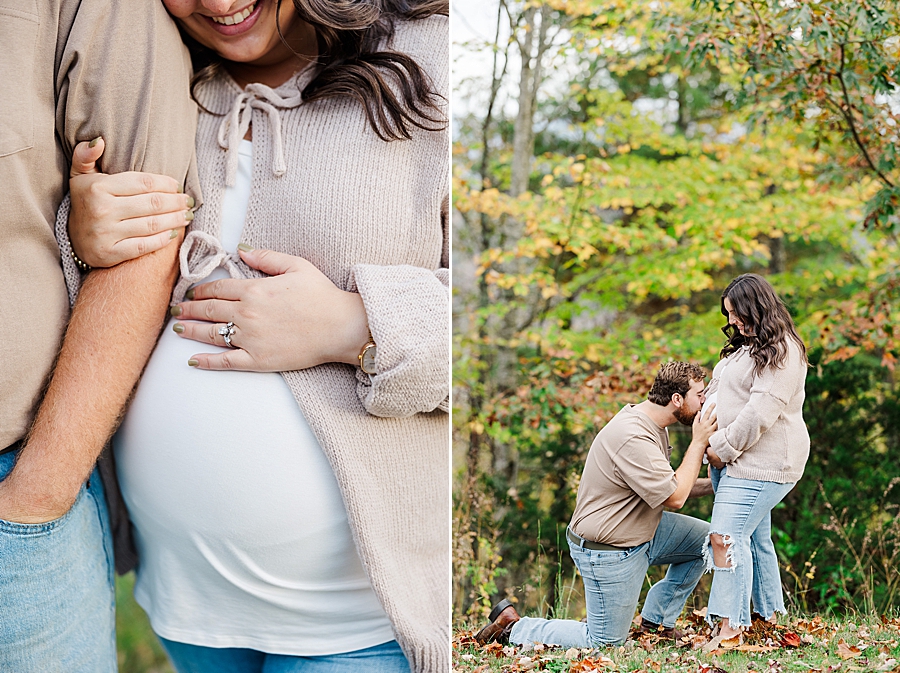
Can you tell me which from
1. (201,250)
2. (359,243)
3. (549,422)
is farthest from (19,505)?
(549,422)

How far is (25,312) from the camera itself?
3.70ft

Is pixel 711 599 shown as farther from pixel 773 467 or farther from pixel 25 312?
pixel 25 312

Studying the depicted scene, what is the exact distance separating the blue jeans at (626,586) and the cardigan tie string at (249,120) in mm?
916

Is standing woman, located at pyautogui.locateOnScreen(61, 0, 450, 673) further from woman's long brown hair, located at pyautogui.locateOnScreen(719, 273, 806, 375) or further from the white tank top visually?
woman's long brown hair, located at pyautogui.locateOnScreen(719, 273, 806, 375)

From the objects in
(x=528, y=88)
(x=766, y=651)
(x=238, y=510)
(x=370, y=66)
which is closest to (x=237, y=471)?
(x=238, y=510)

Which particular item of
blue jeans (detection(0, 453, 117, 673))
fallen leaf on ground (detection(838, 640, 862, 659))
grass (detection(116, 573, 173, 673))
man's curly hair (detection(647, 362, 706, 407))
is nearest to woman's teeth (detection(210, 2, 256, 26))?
blue jeans (detection(0, 453, 117, 673))

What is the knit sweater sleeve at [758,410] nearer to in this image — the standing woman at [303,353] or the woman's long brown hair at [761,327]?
the woman's long brown hair at [761,327]

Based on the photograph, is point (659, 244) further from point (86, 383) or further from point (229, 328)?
point (86, 383)

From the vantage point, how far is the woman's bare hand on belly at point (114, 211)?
112 centimetres

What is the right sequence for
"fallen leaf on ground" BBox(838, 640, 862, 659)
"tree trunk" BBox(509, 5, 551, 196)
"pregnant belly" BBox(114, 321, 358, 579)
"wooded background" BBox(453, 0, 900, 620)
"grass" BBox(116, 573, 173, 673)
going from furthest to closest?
"grass" BBox(116, 573, 173, 673) → "tree trunk" BBox(509, 5, 551, 196) → "wooded background" BBox(453, 0, 900, 620) → "fallen leaf on ground" BBox(838, 640, 862, 659) → "pregnant belly" BBox(114, 321, 358, 579)

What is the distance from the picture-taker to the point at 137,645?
238 cm

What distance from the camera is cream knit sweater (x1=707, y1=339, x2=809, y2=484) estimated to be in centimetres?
119

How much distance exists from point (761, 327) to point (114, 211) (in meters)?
1.08

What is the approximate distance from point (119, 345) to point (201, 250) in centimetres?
21
